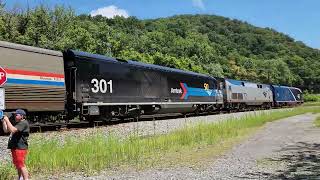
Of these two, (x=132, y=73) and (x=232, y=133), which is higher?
(x=132, y=73)

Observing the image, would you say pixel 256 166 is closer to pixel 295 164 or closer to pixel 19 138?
pixel 295 164

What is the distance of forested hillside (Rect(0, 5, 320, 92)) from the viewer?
→ 49341mm

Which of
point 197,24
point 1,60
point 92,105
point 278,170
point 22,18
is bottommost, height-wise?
point 278,170

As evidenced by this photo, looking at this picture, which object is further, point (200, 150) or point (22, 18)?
point (22, 18)

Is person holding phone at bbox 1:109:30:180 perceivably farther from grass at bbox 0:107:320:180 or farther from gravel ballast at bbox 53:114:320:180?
gravel ballast at bbox 53:114:320:180

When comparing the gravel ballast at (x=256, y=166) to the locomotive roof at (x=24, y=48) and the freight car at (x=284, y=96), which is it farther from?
the freight car at (x=284, y=96)

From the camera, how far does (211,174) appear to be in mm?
11430

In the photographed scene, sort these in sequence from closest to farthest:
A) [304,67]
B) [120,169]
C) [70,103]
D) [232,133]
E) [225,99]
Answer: [120,169]
[232,133]
[70,103]
[225,99]
[304,67]

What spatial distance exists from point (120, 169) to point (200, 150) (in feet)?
15.3

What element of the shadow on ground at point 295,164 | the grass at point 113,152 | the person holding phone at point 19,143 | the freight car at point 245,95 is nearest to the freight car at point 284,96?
the freight car at point 245,95

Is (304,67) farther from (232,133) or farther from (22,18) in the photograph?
(232,133)

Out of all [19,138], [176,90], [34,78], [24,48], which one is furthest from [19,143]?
[176,90]

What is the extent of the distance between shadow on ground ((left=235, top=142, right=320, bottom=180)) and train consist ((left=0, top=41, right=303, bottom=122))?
10465mm

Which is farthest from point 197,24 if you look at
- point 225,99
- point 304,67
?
point 225,99
